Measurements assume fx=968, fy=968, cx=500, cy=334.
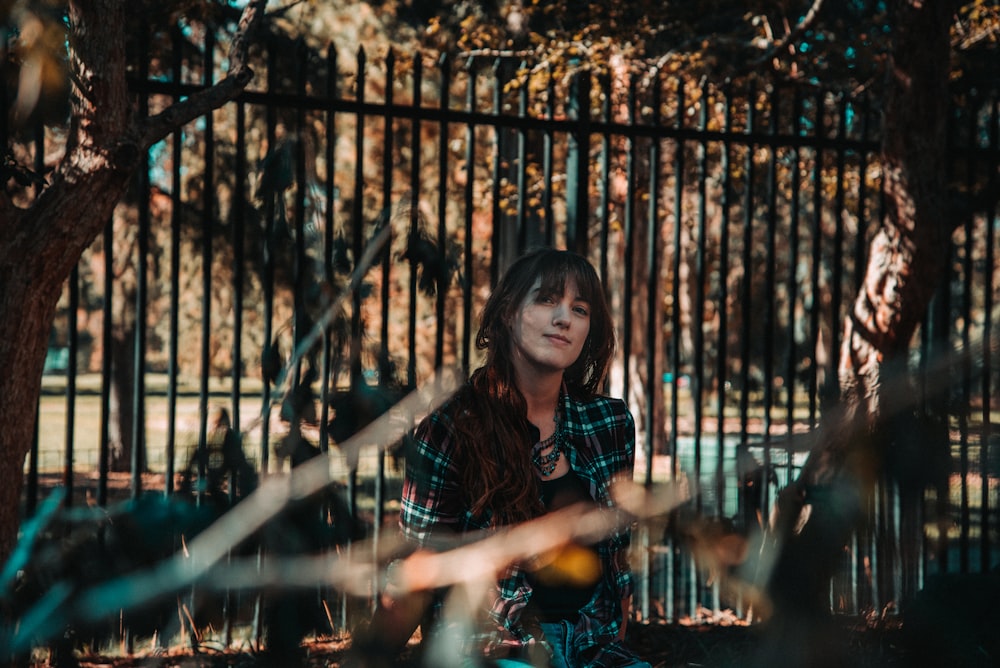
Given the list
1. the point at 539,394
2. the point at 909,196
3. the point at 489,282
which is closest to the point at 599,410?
the point at 539,394

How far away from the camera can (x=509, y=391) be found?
2361mm

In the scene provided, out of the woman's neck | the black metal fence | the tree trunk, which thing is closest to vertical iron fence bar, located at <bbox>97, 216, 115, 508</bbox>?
the black metal fence

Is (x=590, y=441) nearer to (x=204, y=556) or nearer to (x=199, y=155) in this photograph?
(x=204, y=556)

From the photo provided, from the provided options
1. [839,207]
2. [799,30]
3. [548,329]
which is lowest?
[548,329]

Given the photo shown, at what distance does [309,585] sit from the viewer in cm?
79

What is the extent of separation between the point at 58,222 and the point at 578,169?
2.36m

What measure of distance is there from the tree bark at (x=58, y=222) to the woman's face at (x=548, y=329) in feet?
4.18

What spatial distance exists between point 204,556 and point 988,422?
59 centimetres

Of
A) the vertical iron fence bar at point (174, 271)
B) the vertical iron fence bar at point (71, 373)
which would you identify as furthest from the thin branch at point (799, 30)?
the vertical iron fence bar at point (71, 373)

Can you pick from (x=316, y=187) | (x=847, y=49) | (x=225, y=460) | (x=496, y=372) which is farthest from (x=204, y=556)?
(x=847, y=49)

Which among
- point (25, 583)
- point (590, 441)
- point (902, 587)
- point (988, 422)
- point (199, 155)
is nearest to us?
point (988, 422)

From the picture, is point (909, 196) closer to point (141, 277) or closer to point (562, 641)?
point (562, 641)

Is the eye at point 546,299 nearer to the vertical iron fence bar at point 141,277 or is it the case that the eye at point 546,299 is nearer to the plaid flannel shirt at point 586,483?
the plaid flannel shirt at point 586,483

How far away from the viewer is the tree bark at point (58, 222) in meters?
2.85
